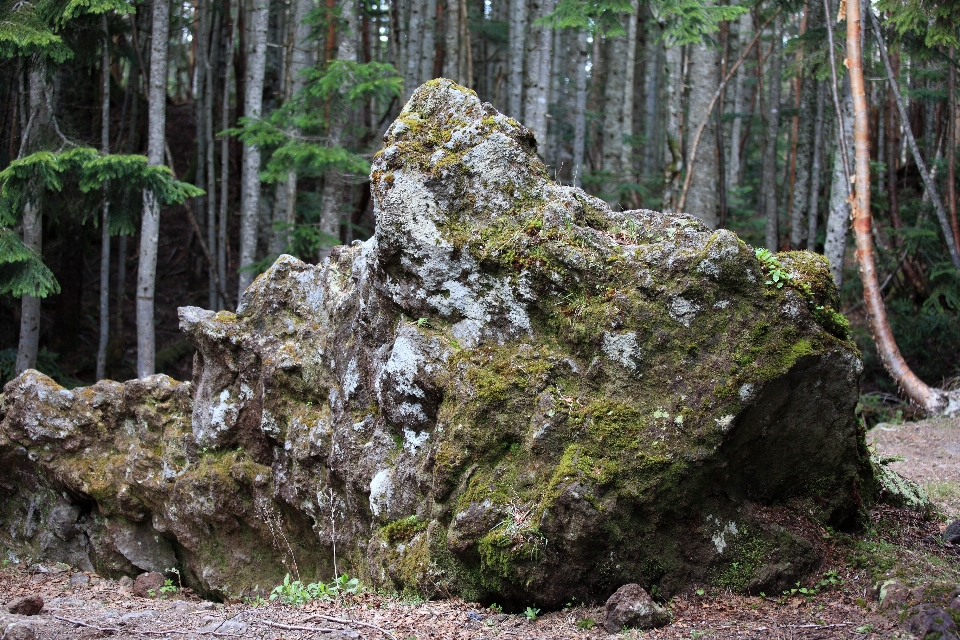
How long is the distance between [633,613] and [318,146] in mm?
8743

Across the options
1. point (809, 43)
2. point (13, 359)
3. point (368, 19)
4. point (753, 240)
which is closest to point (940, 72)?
point (809, 43)

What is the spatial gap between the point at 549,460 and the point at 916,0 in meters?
6.82

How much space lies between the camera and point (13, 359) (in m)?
11.6

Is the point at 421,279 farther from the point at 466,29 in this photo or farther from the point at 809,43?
the point at 809,43

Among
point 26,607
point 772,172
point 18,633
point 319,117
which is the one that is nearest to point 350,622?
point 18,633

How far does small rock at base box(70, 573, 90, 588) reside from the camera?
717 cm

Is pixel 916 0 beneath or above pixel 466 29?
beneath

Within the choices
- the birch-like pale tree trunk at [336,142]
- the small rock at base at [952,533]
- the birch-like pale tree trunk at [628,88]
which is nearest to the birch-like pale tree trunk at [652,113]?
the birch-like pale tree trunk at [628,88]

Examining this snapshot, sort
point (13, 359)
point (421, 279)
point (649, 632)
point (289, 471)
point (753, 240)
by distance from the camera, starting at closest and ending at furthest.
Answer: point (649, 632), point (421, 279), point (289, 471), point (13, 359), point (753, 240)

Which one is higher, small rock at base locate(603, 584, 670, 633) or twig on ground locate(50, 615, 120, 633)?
small rock at base locate(603, 584, 670, 633)

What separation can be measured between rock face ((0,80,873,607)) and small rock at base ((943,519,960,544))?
1.93ft

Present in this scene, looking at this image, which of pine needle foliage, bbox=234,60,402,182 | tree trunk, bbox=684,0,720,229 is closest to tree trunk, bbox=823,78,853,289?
tree trunk, bbox=684,0,720,229

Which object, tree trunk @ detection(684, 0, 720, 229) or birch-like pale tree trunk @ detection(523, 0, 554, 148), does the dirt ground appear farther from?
birch-like pale tree trunk @ detection(523, 0, 554, 148)

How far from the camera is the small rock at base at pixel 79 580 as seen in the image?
7.17 meters
